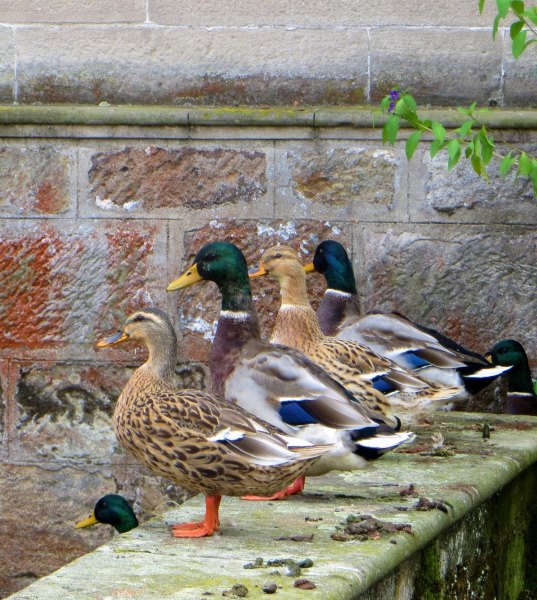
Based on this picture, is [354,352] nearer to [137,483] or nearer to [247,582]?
[137,483]

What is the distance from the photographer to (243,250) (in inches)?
262

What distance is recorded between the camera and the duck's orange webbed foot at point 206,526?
3945 millimetres

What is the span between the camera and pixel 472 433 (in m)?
5.91

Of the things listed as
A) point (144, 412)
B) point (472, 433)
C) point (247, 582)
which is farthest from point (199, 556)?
point (472, 433)

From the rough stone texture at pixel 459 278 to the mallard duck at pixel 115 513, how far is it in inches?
61.3

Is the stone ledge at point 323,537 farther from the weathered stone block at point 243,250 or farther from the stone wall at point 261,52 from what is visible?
the stone wall at point 261,52

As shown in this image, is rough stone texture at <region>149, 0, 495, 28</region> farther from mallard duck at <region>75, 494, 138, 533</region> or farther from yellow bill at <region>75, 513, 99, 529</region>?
yellow bill at <region>75, 513, 99, 529</region>

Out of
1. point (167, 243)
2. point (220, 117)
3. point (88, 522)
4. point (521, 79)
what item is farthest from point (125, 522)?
point (521, 79)

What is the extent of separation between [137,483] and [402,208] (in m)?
1.87

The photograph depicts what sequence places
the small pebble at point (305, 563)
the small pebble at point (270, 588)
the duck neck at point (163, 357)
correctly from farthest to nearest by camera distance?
the duck neck at point (163, 357) < the small pebble at point (305, 563) < the small pebble at point (270, 588)

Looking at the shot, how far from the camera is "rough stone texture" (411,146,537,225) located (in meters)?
6.57

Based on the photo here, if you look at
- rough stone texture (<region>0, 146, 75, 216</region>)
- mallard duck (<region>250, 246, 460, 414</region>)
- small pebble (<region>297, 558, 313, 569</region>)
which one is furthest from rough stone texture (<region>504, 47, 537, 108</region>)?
small pebble (<region>297, 558, 313, 569</region>)

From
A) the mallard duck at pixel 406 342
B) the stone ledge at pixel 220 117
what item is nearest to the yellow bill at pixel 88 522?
the mallard duck at pixel 406 342

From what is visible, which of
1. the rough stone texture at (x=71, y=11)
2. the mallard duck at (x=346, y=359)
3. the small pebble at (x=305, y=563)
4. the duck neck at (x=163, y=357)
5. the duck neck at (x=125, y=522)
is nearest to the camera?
the small pebble at (x=305, y=563)
